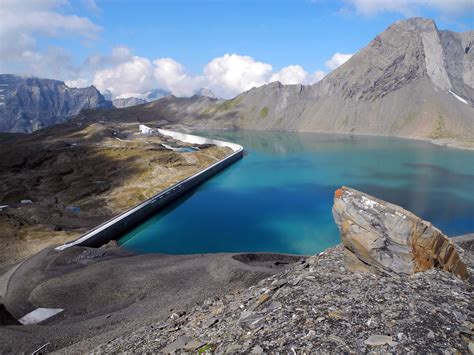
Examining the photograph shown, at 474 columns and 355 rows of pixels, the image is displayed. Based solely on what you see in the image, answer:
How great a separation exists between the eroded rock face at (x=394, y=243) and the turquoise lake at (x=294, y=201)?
1936 cm

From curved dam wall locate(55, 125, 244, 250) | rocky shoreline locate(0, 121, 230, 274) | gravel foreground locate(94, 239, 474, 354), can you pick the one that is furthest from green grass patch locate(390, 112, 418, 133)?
gravel foreground locate(94, 239, 474, 354)

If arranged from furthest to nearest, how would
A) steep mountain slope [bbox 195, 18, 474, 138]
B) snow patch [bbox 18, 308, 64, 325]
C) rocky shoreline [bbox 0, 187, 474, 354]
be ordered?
→ steep mountain slope [bbox 195, 18, 474, 138], snow patch [bbox 18, 308, 64, 325], rocky shoreline [bbox 0, 187, 474, 354]

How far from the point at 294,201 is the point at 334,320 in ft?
141

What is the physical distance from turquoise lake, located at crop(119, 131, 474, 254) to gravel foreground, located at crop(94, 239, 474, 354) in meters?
20.5

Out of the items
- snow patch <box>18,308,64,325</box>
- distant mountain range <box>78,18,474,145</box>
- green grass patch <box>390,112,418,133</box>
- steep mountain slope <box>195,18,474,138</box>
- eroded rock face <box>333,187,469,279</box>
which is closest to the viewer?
eroded rock face <box>333,187,469,279</box>

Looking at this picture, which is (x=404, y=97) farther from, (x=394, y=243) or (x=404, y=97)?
(x=394, y=243)

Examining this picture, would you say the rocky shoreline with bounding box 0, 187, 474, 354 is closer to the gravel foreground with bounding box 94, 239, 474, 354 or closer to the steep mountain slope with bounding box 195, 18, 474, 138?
the gravel foreground with bounding box 94, 239, 474, 354

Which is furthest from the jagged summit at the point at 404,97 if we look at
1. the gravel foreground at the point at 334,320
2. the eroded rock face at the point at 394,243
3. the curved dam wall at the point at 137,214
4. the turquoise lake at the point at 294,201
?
the gravel foreground at the point at 334,320

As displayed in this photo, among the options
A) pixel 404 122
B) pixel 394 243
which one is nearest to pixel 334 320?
pixel 394 243

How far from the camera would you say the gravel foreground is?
1065cm

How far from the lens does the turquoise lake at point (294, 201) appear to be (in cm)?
3903

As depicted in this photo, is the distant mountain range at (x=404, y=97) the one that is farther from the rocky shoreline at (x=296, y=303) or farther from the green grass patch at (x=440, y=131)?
the rocky shoreline at (x=296, y=303)

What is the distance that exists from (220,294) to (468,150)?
11650 cm

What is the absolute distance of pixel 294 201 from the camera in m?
54.4
